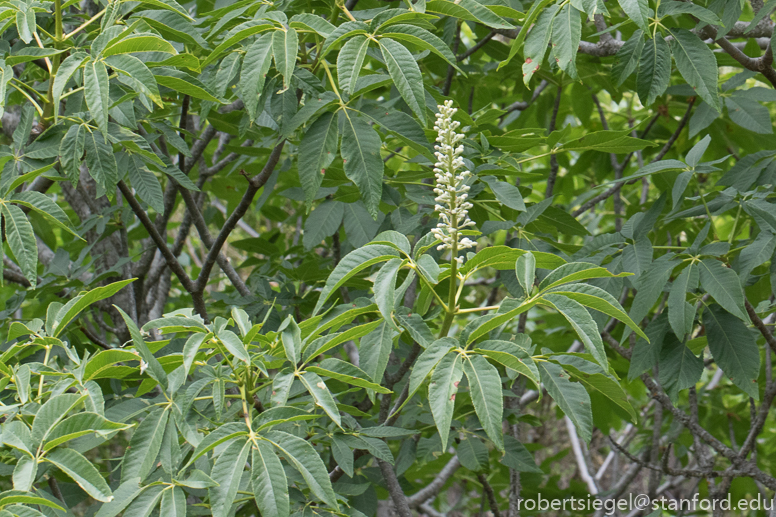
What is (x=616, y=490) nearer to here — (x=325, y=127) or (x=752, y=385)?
(x=752, y=385)

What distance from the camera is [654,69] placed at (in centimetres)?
169

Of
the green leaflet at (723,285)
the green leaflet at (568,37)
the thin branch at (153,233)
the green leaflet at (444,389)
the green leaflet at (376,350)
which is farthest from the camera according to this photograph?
the thin branch at (153,233)

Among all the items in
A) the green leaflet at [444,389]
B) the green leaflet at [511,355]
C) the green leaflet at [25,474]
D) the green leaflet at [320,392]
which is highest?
the green leaflet at [511,355]

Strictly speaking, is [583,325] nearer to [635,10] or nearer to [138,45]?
[635,10]

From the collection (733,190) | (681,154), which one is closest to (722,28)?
(733,190)

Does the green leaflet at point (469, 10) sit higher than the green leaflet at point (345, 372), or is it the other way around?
the green leaflet at point (469, 10)

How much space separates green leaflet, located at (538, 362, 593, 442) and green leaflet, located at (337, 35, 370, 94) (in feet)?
2.24

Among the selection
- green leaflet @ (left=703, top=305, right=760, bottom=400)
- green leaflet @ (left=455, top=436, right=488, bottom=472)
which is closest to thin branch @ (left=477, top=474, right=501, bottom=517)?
green leaflet @ (left=455, top=436, right=488, bottom=472)

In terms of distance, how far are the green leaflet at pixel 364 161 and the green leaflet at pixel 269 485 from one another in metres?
0.62

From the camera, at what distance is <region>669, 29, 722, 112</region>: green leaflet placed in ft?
5.23

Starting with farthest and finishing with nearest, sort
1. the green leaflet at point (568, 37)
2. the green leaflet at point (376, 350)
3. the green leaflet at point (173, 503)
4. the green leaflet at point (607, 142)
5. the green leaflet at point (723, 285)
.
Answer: the green leaflet at point (607, 142) → the green leaflet at point (723, 285) → the green leaflet at point (568, 37) → the green leaflet at point (376, 350) → the green leaflet at point (173, 503)

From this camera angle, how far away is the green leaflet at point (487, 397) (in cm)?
94

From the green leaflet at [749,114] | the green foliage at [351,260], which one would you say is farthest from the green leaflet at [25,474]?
the green leaflet at [749,114]

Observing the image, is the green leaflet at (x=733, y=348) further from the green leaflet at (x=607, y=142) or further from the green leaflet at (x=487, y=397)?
the green leaflet at (x=487, y=397)
